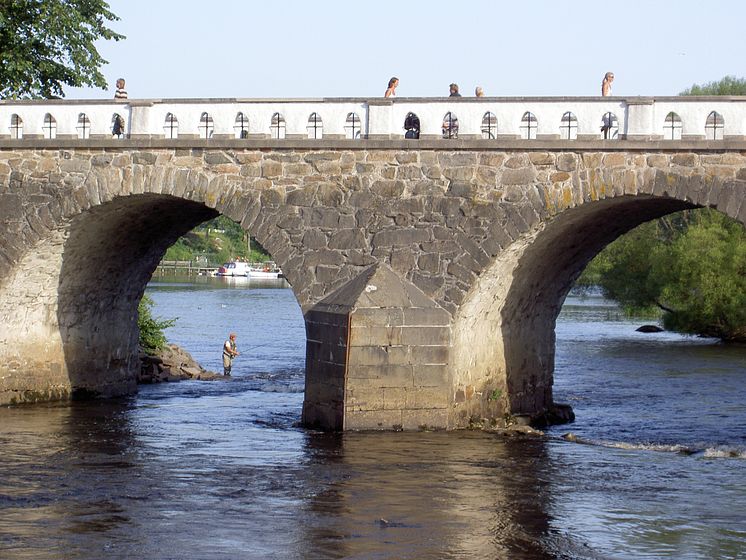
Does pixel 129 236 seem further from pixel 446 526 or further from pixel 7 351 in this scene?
pixel 446 526

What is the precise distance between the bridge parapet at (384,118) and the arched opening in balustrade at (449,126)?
13 mm

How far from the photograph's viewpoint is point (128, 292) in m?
22.4

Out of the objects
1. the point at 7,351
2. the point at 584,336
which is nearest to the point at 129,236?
the point at 7,351

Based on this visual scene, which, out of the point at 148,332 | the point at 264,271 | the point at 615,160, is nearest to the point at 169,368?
the point at 148,332

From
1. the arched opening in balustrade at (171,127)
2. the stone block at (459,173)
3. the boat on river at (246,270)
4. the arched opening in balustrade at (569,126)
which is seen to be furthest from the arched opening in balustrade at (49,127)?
the boat on river at (246,270)

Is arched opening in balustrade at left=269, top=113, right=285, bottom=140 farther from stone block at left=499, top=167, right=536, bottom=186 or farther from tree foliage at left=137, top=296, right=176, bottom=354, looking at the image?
tree foliage at left=137, top=296, right=176, bottom=354

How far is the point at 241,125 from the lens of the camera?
18.1 metres

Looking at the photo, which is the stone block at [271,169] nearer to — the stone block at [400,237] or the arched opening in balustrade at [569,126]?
the stone block at [400,237]

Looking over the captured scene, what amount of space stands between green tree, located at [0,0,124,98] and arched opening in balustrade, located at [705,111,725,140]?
14.7 metres

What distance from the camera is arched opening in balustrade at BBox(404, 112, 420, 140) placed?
57.3 feet

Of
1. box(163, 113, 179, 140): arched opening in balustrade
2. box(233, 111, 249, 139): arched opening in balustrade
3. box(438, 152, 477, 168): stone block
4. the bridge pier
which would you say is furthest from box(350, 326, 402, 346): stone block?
box(163, 113, 179, 140): arched opening in balustrade

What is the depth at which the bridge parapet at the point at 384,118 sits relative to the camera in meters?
16.1

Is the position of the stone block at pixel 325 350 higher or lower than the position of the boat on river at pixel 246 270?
lower

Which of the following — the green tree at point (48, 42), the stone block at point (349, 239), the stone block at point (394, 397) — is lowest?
the stone block at point (394, 397)
